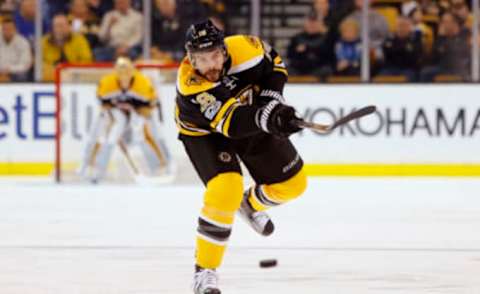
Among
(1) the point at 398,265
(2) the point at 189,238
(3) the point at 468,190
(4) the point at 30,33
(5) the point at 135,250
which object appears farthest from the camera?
(4) the point at 30,33

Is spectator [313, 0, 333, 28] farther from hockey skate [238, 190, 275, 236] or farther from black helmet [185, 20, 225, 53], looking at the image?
black helmet [185, 20, 225, 53]

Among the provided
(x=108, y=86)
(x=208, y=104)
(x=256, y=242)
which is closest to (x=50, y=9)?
(x=108, y=86)

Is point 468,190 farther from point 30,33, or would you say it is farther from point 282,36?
point 30,33

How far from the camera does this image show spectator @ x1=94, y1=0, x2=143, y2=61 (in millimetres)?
10828

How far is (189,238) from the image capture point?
6438 mm

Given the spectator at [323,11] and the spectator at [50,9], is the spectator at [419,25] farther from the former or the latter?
the spectator at [50,9]

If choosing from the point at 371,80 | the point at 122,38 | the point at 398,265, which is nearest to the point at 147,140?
the point at 122,38

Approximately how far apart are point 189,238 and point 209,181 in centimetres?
188

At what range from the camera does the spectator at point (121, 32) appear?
10.8m

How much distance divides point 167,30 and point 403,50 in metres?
1.94

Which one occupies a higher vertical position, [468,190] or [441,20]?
[441,20]

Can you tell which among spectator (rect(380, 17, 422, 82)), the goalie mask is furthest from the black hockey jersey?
spectator (rect(380, 17, 422, 82))

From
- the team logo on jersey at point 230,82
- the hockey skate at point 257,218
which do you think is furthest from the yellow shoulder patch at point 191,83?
the hockey skate at point 257,218

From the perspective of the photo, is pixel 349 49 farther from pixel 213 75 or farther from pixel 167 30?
pixel 213 75
